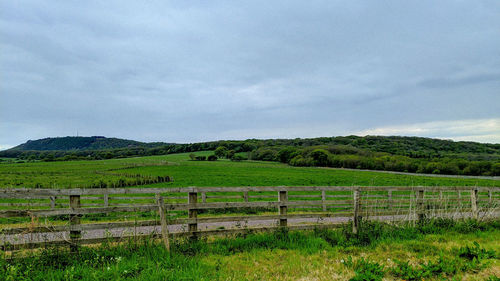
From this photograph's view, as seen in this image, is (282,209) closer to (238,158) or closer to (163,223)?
(163,223)

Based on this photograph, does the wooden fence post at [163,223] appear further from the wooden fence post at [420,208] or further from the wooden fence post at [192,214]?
the wooden fence post at [420,208]

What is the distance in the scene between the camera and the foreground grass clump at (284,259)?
14.3 feet

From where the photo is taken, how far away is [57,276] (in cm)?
415

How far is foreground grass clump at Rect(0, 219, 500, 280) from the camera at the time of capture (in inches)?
171

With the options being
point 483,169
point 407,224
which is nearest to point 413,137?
point 483,169

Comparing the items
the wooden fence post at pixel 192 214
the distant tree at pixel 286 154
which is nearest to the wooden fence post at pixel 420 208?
the wooden fence post at pixel 192 214

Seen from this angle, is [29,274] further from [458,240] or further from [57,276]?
[458,240]

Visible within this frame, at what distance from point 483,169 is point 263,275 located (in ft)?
268

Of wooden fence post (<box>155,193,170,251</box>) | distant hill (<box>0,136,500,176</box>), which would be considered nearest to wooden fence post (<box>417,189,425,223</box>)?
wooden fence post (<box>155,193,170,251</box>)

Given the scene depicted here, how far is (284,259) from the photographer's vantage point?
523 centimetres

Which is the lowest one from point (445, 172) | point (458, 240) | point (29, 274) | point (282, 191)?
point (445, 172)

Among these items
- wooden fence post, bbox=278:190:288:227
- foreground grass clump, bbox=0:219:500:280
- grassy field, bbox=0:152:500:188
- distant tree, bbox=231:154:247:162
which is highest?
wooden fence post, bbox=278:190:288:227

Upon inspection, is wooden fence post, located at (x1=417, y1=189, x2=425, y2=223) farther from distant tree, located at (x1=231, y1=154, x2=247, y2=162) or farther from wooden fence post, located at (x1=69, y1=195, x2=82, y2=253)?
distant tree, located at (x1=231, y1=154, x2=247, y2=162)

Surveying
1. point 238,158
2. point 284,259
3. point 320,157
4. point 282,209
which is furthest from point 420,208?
point 238,158
